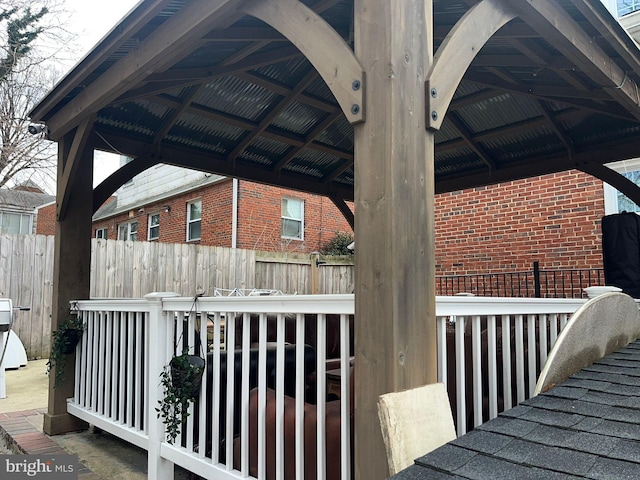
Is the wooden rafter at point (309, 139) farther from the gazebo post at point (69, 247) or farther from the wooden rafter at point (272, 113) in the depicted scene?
the gazebo post at point (69, 247)

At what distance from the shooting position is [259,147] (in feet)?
16.9

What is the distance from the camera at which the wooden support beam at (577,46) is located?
7.23 ft

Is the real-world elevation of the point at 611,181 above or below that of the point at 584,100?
below

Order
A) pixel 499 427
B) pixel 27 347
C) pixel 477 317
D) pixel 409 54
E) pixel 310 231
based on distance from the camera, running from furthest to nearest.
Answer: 1. pixel 310 231
2. pixel 27 347
3. pixel 477 317
4. pixel 409 54
5. pixel 499 427

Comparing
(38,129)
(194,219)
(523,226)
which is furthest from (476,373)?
(194,219)

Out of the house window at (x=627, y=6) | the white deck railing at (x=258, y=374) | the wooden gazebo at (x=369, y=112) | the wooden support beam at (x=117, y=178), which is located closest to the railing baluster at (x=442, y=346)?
the white deck railing at (x=258, y=374)

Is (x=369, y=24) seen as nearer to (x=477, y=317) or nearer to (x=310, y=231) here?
(x=477, y=317)

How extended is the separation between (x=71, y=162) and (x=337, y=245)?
29.7 feet

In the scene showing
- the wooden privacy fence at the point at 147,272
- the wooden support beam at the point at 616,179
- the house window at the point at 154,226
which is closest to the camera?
the wooden support beam at the point at 616,179

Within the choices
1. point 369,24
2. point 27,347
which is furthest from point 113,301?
point 27,347

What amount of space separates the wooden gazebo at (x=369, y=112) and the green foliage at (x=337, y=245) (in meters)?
5.89

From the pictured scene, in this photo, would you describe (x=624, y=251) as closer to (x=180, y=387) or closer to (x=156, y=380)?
(x=180, y=387)

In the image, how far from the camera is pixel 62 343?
374 cm

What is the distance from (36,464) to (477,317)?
2.96m
